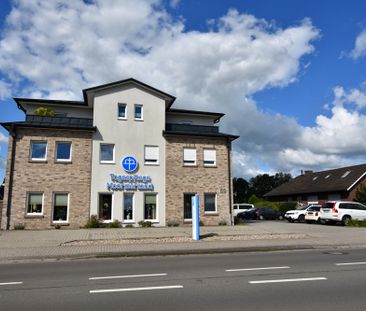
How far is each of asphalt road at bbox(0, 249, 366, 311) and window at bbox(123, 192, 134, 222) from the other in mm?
12717

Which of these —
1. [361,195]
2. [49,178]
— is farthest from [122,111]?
[361,195]

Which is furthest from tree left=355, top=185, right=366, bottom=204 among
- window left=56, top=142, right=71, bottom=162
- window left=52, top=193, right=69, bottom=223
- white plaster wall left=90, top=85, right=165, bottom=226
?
window left=56, top=142, right=71, bottom=162

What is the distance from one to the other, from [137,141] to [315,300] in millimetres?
20027

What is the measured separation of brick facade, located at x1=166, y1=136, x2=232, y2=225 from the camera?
82.1ft

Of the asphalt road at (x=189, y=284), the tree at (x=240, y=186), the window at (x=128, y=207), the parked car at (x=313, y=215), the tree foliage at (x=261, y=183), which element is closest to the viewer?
the asphalt road at (x=189, y=284)

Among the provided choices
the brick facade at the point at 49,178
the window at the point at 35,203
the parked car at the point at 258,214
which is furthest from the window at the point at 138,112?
the parked car at the point at 258,214

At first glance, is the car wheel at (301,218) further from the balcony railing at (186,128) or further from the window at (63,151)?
the window at (63,151)

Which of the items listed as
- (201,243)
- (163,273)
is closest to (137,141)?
(201,243)

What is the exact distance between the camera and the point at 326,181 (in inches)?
1812

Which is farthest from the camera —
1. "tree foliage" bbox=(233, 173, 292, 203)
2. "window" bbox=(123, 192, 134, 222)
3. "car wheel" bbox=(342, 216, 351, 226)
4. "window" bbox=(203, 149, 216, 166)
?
"tree foliage" bbox=(233, 173, 292, 203)

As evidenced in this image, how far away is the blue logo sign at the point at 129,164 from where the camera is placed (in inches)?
972

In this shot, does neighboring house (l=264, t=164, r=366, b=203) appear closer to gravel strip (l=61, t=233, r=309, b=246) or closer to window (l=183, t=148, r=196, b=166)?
→ window (l=183, t=148, r=196, b=166)

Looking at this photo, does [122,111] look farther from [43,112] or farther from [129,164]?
[43,112]

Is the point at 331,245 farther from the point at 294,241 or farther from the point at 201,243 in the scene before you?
the point at 201,243
